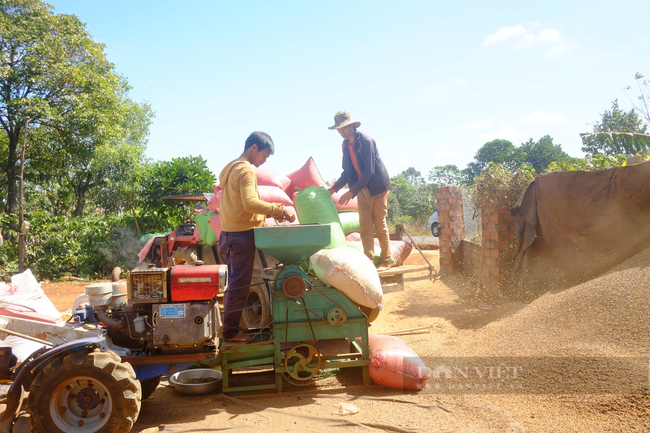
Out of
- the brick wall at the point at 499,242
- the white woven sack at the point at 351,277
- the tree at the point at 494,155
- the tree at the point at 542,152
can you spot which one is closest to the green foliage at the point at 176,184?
the brick wall at the point at 499,242

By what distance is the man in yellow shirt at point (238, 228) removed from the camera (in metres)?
3.46

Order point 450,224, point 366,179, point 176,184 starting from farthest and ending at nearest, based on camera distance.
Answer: point 176,184
point 450,224
point 366,179

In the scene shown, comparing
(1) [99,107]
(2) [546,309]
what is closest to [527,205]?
(2) [546,309]

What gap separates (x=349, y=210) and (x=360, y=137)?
129cm

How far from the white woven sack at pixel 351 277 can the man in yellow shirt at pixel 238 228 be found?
604 mm

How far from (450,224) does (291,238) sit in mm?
5071

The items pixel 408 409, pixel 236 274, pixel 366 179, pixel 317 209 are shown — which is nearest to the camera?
pixel 408 409

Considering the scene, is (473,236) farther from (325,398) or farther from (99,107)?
(99,107)

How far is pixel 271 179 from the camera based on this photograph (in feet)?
19.4

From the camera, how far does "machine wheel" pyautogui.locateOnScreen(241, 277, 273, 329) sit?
14.0 ft

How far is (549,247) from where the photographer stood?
492 cm

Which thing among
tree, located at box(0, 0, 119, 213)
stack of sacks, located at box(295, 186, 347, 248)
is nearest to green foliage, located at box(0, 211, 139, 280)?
tree, located at box(0, 0, 119, 213)

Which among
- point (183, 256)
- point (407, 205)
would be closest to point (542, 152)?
point (407, 205)

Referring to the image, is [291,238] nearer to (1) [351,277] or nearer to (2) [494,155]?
(1) [351,277]
